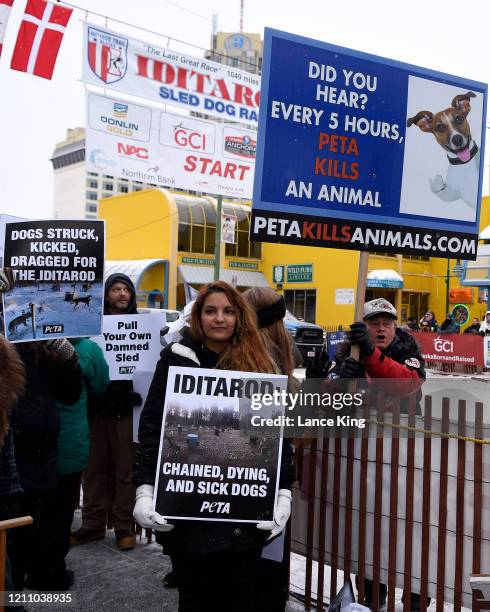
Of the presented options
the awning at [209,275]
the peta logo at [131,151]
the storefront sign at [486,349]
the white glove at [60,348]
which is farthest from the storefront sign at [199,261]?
the white glove at [60,348]

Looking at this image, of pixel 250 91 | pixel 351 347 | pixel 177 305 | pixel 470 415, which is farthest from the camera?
pixel 177 305

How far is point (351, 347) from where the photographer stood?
338cm

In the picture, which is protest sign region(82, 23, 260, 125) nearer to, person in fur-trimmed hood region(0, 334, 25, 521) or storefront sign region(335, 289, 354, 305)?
person in fur-trimmed hood region(0, 334, 25, 521)

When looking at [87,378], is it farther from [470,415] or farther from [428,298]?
[428,298]

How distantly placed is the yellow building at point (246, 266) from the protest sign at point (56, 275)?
1110 inches

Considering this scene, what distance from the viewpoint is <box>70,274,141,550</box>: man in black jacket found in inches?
182

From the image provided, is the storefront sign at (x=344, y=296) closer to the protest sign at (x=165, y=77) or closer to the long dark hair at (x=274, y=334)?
the protest sign at (x=165, y=77)

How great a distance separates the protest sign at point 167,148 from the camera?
1045 cm

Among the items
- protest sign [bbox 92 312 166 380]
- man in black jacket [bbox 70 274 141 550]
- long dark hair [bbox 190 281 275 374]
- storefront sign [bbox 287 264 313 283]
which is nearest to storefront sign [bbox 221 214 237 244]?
storefront sign [bbox 287 264 313 283]

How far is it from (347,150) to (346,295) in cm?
2910

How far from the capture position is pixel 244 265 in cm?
3656

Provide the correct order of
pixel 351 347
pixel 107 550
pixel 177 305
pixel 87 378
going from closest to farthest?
pixel 351 347 < pixel 87 378 < pixel 107 550 < pixel 177 305

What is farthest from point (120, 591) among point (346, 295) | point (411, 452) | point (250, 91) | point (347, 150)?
point (346, 295)

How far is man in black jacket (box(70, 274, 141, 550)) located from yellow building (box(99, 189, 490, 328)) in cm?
2703
